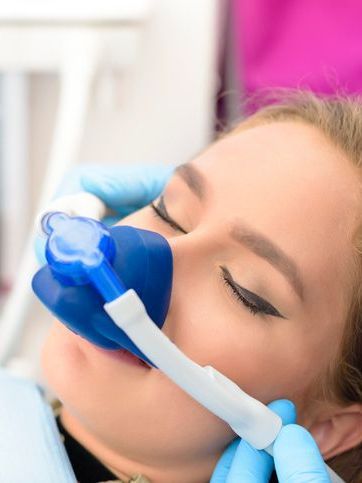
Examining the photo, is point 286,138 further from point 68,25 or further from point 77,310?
point 68,25

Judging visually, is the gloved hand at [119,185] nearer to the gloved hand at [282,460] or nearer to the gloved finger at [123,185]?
the gloved finger at [123,185]

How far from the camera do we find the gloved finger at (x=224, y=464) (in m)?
0.95

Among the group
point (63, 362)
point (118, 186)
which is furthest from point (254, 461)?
point (118, 186)

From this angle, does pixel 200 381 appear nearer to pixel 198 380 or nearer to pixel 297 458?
pixel 198 380

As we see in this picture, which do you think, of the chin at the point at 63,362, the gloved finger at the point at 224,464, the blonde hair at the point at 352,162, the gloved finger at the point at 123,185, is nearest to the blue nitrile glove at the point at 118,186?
the gloved finger at the point at 123,185

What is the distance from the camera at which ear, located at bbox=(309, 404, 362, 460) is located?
1.02 m

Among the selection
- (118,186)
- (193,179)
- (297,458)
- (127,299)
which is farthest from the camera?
(118,186)

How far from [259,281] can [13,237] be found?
99 centimetres

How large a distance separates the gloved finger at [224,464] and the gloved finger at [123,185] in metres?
0.50

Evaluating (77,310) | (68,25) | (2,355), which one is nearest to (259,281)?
(77,310)

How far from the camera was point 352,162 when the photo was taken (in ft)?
3.31

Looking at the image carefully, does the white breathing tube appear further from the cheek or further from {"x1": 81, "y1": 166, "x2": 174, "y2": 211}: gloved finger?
{"x1": 81, "y1": 166, "x2": 174, "y2": 211}: gloved finger

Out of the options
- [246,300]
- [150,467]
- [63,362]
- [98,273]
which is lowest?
[150,467]

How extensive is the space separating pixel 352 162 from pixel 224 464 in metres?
0.42
